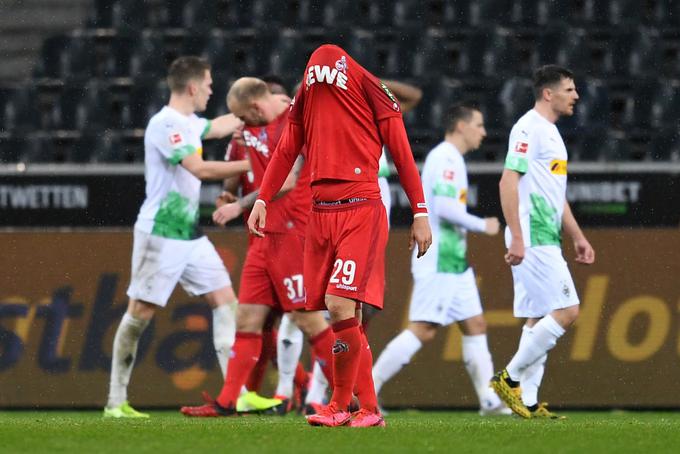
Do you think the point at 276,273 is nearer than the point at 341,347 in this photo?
No

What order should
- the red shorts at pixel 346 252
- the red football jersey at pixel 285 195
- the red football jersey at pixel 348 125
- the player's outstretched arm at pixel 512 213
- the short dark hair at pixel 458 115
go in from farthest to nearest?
1. the short dark hair at pixel 458 115
2. the red football jersey at pixel 285 195
3. the player's outstretched arm at pixel 512 213
4. the red football jersey at pixel 348 125
5. the red shorts at pixel 346 252

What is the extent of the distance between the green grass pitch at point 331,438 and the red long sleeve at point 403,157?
1.10 meters

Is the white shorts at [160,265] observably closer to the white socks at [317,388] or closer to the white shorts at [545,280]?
the white socks at [317,388]

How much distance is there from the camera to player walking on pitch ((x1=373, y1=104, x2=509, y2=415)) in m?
9.27

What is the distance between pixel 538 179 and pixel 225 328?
2249 millimetres

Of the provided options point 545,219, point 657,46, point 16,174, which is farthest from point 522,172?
point 657,46

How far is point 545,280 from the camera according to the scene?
802cm

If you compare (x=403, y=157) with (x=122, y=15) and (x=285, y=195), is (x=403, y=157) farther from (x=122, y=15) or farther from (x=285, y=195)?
(x=122, y=15)

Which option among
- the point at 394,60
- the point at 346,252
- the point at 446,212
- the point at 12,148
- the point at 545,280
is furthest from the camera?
the point at 394,60

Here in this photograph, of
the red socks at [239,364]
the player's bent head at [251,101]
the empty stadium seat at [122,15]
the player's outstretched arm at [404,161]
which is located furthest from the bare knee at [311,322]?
the empty stadium seat at [122,15]

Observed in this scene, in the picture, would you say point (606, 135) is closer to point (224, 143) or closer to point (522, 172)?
point (224, 143)

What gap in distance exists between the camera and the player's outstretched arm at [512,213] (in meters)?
7.79

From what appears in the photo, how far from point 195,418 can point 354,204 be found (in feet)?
7.26

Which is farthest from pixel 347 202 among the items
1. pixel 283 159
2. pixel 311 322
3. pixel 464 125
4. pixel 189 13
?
pixel 189 13
